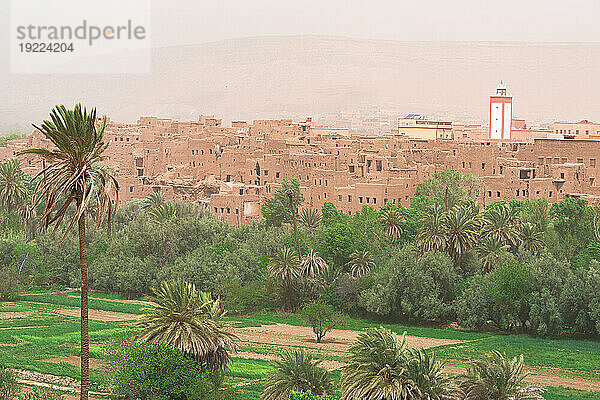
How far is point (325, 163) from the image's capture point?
7394 centimetres

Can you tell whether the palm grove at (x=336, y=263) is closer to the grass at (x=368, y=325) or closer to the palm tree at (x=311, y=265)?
the palm tree at (x=311, y=265)

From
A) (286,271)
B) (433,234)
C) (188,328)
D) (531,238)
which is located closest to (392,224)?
(433,234)

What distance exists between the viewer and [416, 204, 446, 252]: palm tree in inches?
1951

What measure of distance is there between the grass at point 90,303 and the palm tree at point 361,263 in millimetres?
11290

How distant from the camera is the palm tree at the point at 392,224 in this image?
55.7 metres

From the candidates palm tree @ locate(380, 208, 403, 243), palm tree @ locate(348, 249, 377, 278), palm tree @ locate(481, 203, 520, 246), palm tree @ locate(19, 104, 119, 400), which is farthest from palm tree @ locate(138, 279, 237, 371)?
palm tree @ locate(380, 208, 403, 243)

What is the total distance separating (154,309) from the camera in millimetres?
29688

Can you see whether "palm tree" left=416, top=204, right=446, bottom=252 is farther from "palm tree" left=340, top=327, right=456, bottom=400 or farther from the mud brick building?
"palm tree" left=340, top=327, right=456, bottom=400

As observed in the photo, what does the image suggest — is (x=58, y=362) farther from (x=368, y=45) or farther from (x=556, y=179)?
(x=368, y=45)

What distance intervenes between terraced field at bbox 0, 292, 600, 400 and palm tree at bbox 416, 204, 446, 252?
5.04 meters

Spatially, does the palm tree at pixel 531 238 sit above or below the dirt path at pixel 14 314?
above

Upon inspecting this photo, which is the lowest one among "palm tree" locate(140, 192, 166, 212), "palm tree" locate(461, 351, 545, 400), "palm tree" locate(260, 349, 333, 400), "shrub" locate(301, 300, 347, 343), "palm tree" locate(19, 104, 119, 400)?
"shrub" locate(301, 300, 347, 343)

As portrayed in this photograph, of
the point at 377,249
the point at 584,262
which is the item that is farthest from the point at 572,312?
the point at 377,249

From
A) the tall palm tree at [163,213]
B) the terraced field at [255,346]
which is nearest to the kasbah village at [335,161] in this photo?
the tall palm tree at [163,213]
